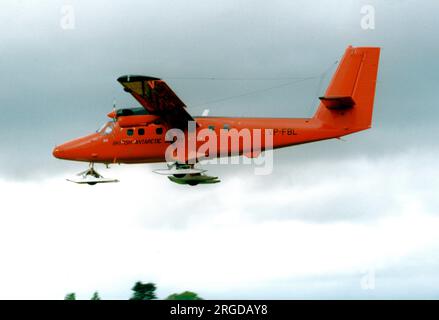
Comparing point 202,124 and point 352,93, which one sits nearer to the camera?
point 352,93

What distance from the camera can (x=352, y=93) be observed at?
29953mm

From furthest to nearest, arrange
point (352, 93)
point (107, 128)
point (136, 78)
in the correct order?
point (107, 128)
point (352, 93)
point (136, 78)

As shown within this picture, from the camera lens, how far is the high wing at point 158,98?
28.5 metres

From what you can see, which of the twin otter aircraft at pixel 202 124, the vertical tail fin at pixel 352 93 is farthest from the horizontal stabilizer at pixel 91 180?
the vertical tail fin at pixel 352 93

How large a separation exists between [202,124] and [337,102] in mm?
4751

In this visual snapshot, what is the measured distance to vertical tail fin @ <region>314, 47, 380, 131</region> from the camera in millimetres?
29672

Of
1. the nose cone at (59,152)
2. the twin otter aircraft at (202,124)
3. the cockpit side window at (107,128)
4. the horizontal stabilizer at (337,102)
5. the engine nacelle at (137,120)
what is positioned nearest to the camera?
the horizontal stabilizer at (337,102)

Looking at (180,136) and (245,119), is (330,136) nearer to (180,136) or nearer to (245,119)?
(245,119)

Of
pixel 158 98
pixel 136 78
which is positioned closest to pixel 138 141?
pixel 158 98

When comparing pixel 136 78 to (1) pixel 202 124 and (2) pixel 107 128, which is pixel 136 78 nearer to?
(1) pixel 202 124

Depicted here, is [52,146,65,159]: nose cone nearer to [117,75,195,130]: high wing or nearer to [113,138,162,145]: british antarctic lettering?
[113,138,162,145]: british antarctic lettering

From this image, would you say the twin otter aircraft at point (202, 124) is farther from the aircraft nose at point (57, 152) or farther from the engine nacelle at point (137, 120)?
the aircraft nose at point (57, 152)
